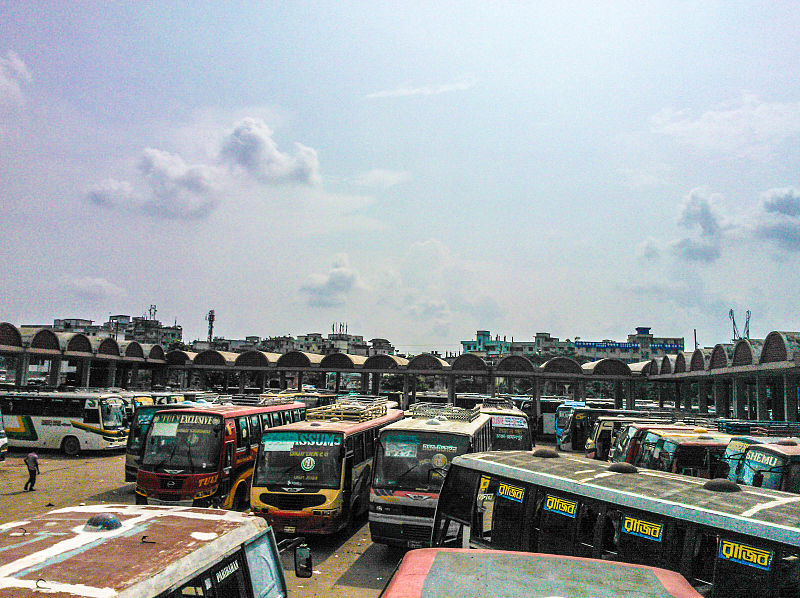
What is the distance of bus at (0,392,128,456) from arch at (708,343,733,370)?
93.8 ft

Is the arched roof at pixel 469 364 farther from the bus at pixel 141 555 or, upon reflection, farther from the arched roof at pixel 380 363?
the bus at pixel 141 555

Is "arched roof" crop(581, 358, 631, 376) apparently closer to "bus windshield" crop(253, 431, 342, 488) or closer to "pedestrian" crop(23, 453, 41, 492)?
"bus windshield" crop(253, 431, 342, 488)

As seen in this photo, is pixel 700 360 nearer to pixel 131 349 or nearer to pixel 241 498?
pixel 241 498

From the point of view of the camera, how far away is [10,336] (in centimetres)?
3512

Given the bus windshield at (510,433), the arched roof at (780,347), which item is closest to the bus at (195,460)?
the bus windshield at (510,433)

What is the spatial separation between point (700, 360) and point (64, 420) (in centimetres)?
3206

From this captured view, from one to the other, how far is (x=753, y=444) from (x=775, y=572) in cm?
814

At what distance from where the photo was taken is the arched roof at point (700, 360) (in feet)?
108

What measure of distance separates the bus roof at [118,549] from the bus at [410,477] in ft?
22.5

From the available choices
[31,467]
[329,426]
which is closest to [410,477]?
[329,426]

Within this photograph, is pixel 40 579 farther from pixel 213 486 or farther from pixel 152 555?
pixel 213 486

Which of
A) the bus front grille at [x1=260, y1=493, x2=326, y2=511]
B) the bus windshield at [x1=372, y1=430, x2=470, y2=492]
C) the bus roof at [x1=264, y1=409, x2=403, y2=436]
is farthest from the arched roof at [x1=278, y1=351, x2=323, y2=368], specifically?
the bus windshield at [x1=372, y1=430, x2=470, y2=492]

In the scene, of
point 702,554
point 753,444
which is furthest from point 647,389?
point 702,554

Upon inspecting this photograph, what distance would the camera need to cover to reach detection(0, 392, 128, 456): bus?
25703 mm
